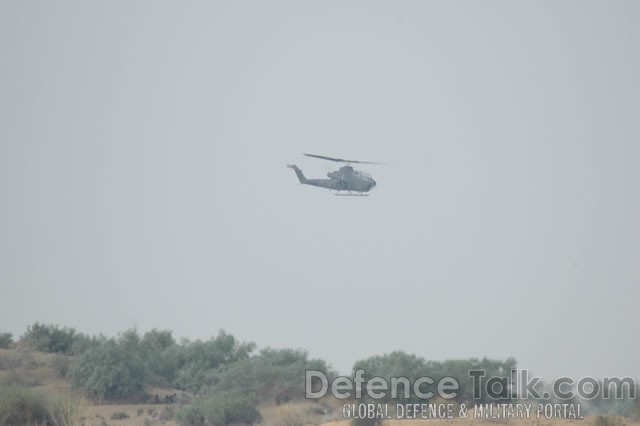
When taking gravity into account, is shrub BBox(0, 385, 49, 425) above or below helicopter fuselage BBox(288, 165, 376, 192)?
below

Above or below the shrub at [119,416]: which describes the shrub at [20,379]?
above

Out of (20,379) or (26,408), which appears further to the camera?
(20,379)

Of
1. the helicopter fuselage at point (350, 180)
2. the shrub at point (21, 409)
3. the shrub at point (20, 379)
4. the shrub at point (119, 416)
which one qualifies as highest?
the helicopter fuselage at point (350, 180)

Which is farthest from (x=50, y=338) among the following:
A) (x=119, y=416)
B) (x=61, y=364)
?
(x=119, y=416)

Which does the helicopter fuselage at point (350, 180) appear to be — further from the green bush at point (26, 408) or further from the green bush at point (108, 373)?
the green bush at point (26, 408)

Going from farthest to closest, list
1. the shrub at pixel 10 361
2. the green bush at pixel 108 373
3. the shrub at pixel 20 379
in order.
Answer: the shrub at pixel 10 361, the green bush at pixel 108 373, the shrub at pixel 20 379

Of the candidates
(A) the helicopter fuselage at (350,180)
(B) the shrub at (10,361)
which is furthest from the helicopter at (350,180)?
(B) the shrub at (10,361)

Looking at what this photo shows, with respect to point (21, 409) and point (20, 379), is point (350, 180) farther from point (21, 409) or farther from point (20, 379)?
point (21, 409)

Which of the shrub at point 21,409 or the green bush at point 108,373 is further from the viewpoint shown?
the green bush at point 108,373

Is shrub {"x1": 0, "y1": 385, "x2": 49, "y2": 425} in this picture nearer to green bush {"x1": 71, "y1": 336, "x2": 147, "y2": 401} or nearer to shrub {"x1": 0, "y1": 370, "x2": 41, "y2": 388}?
shrub {"x1": 0, "y1": 370, "x2": 41, "y2": 388}

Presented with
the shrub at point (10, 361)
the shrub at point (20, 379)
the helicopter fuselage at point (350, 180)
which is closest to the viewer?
the shrub at point (20, 379)

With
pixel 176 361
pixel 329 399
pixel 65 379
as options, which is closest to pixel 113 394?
pixel 65 379

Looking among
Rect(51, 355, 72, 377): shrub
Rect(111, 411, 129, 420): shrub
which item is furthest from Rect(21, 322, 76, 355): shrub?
Rect(111, 411, 129, 420): shrub

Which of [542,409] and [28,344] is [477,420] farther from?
[28,344]
